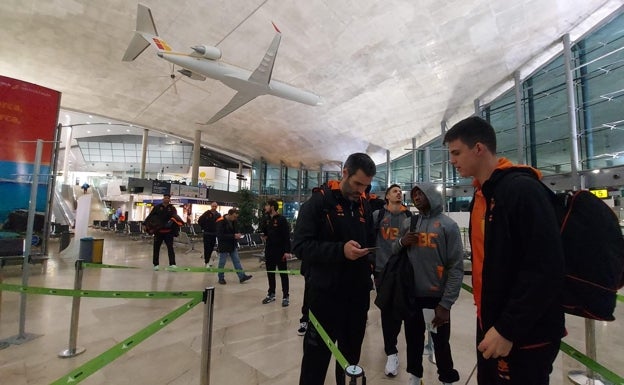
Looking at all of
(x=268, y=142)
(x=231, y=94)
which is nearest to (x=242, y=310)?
(x=231, y=94)

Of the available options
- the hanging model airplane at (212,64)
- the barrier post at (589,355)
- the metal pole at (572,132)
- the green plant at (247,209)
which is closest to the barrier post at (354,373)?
the barrier post at (589,355)

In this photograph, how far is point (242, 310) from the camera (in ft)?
15.1

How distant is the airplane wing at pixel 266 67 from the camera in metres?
11.3

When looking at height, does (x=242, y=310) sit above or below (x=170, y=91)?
below

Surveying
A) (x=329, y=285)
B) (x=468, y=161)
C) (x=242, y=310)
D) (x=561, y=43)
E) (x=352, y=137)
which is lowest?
(x=242, y=310)

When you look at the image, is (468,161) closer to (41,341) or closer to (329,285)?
(329,285)

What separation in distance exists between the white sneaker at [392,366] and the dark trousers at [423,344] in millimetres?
441

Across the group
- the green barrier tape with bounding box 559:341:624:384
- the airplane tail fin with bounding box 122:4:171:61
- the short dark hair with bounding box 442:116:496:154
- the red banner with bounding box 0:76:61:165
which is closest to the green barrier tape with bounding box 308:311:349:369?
the green barrier tape with bounding box 559:341:624:384

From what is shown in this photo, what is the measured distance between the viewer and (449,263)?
7.93 ft

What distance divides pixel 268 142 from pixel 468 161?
2435 centimetres

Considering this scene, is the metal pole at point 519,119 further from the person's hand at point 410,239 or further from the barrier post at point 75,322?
the barrier post at point 75,322

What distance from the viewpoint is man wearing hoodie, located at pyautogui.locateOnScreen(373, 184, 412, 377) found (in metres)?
2.80

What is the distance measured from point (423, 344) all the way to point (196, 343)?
243cm

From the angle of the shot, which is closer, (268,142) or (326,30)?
(326,30)
